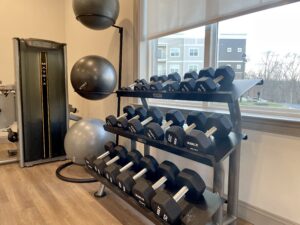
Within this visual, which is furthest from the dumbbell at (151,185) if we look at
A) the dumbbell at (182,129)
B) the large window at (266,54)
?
the large window at (266,54)

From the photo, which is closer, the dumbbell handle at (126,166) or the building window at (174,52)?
the dumbbell handle at (126,166)

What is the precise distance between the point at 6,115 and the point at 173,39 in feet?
7.88

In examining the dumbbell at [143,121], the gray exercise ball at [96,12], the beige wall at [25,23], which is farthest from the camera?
the beige wall at [25,23]

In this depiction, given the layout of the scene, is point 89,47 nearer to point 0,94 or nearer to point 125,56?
point 125,56

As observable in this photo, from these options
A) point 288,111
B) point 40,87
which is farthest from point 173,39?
point 40,87

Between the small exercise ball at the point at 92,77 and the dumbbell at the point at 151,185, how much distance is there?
125 cm

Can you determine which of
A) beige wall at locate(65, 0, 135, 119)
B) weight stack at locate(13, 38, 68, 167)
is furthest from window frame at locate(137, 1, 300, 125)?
weight stack at locate(13, 38, 68, 167)

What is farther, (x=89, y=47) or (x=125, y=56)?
(x=89, y=47)

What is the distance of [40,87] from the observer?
3.12m

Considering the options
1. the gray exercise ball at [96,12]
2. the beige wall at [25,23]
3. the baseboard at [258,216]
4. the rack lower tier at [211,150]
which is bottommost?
the baseboard at [258,216]

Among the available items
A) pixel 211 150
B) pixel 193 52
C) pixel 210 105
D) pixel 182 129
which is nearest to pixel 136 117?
pixel 182 129

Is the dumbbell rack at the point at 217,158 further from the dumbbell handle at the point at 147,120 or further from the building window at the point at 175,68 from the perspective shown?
the building window at the point at 175,68

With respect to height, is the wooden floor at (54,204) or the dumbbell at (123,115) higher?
the dumbbell at (123,115)

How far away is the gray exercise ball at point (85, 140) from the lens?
2.77 metres
